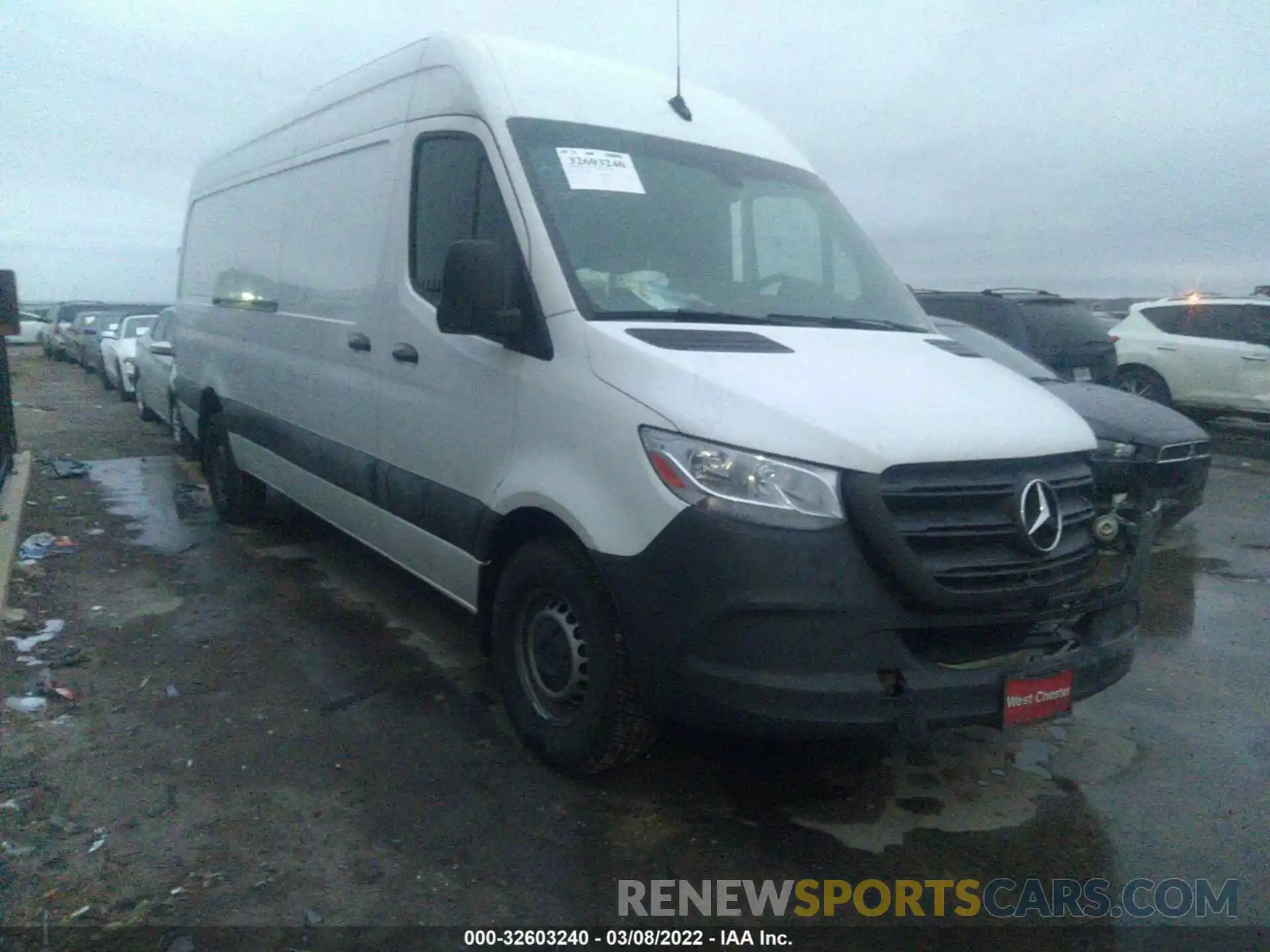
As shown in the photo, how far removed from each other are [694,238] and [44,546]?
17.4 feet

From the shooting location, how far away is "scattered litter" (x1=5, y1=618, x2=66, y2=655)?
199 inches

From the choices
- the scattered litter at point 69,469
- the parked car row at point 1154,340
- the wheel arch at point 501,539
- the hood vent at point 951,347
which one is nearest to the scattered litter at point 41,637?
the wheel arch at point 501,539

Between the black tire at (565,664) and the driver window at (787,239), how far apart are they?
61.6 inches

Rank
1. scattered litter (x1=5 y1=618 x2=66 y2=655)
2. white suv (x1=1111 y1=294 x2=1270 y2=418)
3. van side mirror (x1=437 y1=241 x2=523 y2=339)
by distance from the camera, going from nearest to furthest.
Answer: van side mirror (x1=437 y1=241 x2=523 y2=339) → scattered litter (x1=5 y1=618 x2=66 y2=655) → white suv (x1=1111 y1=294 x2=1270 y2=418)

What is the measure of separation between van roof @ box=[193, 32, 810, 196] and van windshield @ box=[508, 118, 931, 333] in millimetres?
101

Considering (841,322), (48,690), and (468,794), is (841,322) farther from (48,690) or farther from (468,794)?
(48,690)

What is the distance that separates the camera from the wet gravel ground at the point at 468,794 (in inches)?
122

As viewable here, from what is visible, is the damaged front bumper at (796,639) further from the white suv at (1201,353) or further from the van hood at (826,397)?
the white suv at (1201,353)

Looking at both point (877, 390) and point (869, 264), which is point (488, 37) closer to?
point (869, 264)

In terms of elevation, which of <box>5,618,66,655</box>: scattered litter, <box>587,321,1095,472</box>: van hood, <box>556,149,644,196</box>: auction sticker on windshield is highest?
<box>556,149,644,196</box>: auction sticker on windshield

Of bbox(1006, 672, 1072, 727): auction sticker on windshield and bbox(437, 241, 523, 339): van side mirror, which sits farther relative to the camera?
bbox(437, 241, 523, 339): van side mirror

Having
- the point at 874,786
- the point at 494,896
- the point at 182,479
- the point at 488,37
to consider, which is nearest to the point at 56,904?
the point at 494,896

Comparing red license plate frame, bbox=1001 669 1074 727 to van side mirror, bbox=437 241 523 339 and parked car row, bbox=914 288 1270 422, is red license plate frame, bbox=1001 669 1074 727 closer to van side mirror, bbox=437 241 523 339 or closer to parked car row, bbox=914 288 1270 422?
van side mirror, bbox=437 241 523 339

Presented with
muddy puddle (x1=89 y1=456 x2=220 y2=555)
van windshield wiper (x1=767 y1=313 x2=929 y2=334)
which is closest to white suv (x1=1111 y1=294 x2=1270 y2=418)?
van windshield wiper (x1=767 y1=313 x2=929 y2=334)
